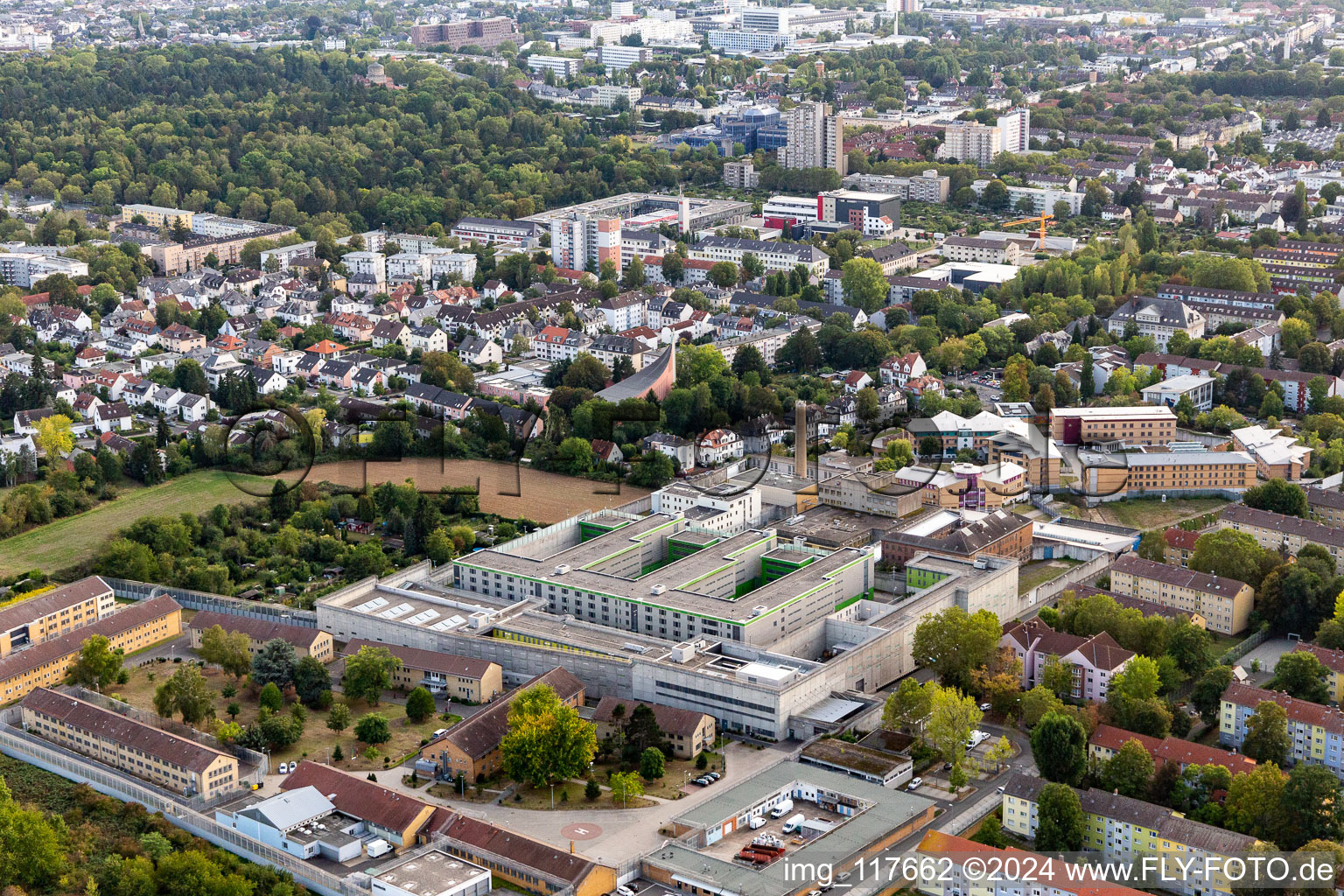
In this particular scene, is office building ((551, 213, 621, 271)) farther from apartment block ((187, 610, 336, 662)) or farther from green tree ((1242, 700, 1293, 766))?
green tree ((1242, 700, 1293, 766))

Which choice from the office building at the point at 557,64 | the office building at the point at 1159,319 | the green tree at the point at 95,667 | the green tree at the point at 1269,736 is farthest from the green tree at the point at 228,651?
the office building at the point at 557,64

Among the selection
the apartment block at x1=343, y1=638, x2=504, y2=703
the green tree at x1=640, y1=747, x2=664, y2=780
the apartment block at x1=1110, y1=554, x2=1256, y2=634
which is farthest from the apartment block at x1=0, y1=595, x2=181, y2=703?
the apartment block at x1=1110, y1=554, x2=1256, y2=634

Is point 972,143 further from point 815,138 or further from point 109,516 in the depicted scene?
point 109,516

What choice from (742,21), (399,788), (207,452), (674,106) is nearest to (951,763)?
(399,788)

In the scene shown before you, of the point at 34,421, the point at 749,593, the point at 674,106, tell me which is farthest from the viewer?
the point at 674,106

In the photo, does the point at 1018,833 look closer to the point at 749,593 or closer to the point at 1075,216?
the point at 749,593

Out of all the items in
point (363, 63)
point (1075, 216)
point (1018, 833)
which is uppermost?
point (363, 63)
